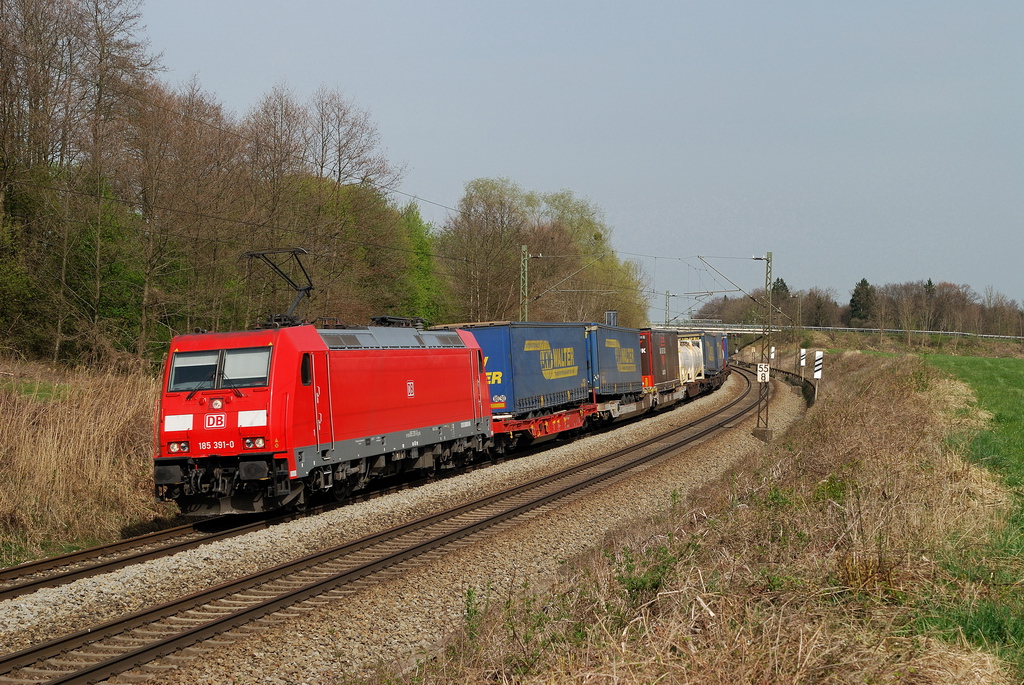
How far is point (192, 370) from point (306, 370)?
185 cm

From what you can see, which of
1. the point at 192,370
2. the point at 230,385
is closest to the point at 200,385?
the point at 192,370

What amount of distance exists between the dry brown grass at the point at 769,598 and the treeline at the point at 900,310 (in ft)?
179

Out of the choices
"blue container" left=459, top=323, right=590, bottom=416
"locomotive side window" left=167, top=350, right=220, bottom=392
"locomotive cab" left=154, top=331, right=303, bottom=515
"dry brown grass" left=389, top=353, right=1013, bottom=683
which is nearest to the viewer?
"dry brown grass" left=389, top=353, right=1013, bottom=683

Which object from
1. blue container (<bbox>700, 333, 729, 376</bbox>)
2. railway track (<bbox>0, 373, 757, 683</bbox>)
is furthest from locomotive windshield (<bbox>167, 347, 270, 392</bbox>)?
blue container (<bbox>700, 333, 729, 376</bbox>)

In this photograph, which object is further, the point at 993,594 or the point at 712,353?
the point at 712,353

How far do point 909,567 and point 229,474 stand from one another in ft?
32.3

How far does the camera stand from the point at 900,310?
92188 mm

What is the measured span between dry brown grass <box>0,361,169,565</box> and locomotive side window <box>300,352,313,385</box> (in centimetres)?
379

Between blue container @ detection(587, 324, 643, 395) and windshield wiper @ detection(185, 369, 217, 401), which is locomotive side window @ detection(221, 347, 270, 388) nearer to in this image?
windshield wiper @ detection(185, 369, 217, 401)

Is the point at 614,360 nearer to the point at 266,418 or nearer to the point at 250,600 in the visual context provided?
the point at 266,418

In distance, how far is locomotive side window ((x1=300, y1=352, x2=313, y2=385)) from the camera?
44.2ft

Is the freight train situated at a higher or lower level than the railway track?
higher

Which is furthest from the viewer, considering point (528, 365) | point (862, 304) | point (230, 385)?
point (862, 304)

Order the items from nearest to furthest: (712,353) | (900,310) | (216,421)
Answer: (216,421), (712,353), (900,310)
